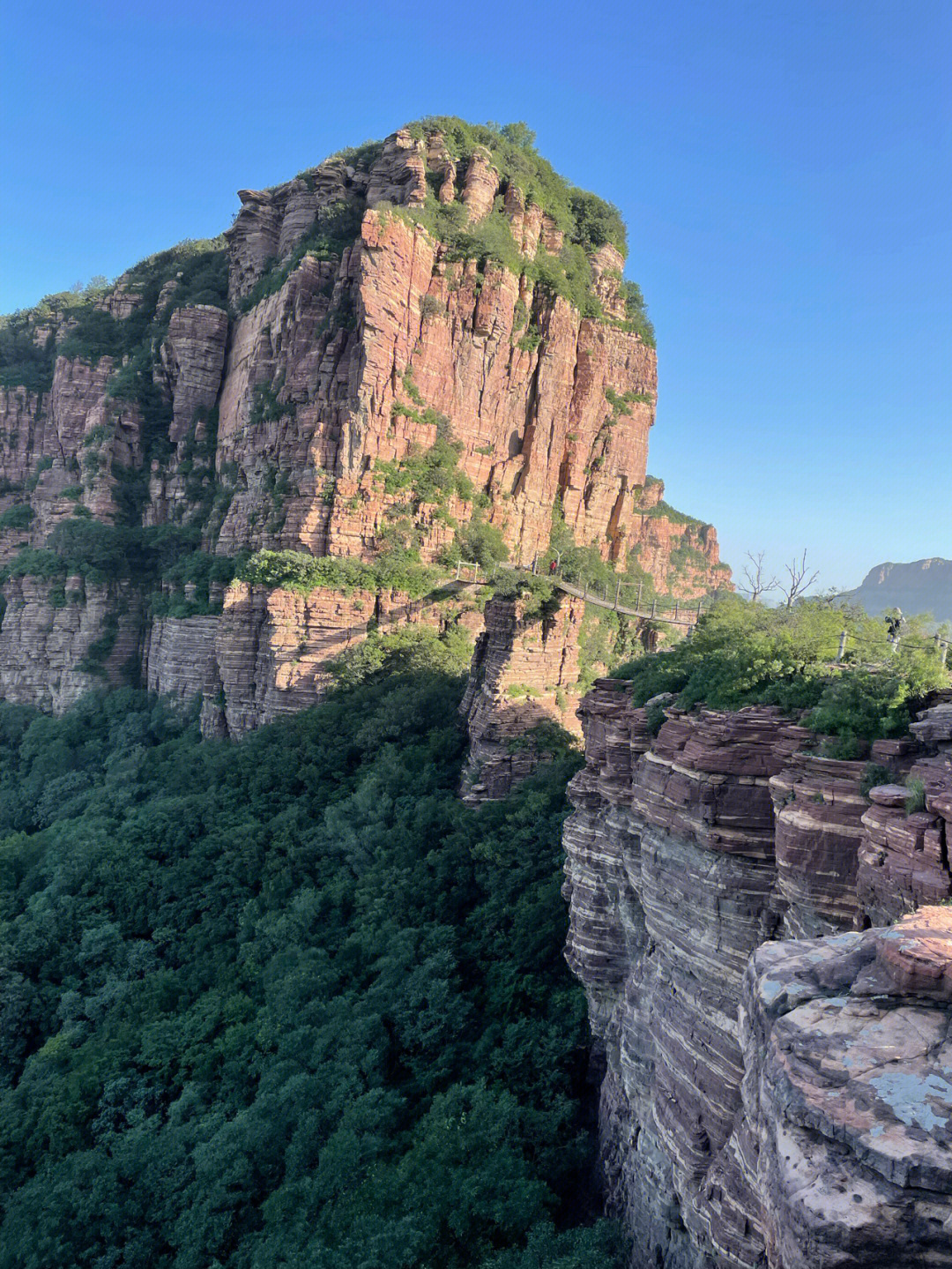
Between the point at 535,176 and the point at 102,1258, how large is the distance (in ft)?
168

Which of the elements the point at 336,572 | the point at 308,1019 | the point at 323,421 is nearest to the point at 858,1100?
the point at 308,1019

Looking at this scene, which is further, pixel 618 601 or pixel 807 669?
pixel 618 601

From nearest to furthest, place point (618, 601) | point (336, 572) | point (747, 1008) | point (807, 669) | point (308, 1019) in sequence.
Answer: point (747, 1008) < point (807, 669) < point (308, 1019) < point (336, 572) < point (618, 601)

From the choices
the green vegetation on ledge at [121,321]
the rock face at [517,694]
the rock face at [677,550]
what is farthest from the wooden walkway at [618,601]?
the rock face at [677,550]

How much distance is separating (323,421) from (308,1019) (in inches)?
1035

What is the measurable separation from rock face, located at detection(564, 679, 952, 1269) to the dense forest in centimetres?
230

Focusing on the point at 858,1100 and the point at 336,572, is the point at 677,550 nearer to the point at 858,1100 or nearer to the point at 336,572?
the point at 336,572

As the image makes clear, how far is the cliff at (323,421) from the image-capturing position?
31.8m

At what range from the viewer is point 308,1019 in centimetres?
1698

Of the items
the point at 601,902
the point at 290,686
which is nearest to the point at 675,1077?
the point at 601,902

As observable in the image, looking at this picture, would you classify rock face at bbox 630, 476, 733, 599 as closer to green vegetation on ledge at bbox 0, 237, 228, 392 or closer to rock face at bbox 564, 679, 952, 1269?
green vegetation on ledge at bbox 0, 237, 228, 392

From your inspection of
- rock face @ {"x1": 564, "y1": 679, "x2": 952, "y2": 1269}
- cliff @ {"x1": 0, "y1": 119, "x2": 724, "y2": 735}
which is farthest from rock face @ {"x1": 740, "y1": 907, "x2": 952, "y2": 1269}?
cliff @ {"x1": 0, "y1": 119, "x2": 724, "y2": 735}

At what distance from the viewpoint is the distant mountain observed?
401 ft

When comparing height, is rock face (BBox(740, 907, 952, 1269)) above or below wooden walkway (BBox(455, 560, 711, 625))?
below
